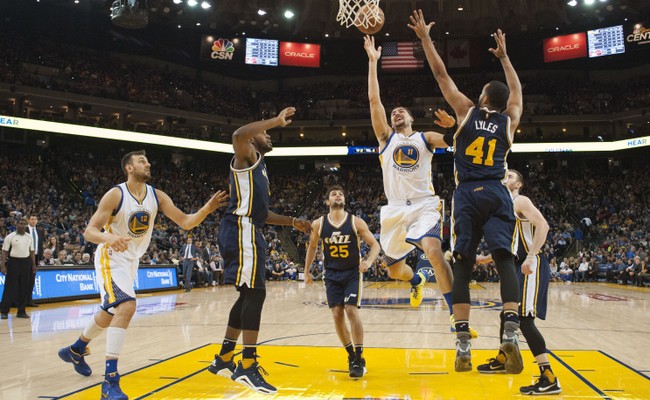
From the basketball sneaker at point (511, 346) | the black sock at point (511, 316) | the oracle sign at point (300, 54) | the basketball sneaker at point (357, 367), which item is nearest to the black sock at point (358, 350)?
the basketball sneaker at point (357, 367)

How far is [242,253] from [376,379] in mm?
1665

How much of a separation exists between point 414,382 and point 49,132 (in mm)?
29512

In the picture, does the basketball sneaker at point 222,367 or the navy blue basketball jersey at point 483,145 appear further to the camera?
the basketball sneaker at point 222,367

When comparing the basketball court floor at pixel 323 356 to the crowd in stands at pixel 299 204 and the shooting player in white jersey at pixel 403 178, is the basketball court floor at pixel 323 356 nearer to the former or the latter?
the shooting player in white jersey at pixel 403 178

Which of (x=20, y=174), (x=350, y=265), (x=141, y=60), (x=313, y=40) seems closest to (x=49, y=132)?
(x=20, y=174)

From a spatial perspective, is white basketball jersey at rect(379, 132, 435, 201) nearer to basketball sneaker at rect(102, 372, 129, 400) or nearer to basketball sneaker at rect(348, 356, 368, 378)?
basketball sneaker at rect(348, 356, 368, 378)

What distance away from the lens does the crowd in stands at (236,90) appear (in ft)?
101

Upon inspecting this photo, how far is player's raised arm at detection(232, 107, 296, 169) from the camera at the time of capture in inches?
200

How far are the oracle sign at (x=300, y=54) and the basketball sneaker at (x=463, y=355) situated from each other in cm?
3280

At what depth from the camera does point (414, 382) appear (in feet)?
16.4

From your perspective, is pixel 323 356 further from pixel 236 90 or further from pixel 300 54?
pixel 236 90

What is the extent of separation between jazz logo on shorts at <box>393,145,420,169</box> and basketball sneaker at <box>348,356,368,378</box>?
7.02 feet

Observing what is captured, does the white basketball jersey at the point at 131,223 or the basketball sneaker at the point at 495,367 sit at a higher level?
the white basketball jersey at the point at 131,223

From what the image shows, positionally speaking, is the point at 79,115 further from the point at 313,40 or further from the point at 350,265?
the point at 350,265
